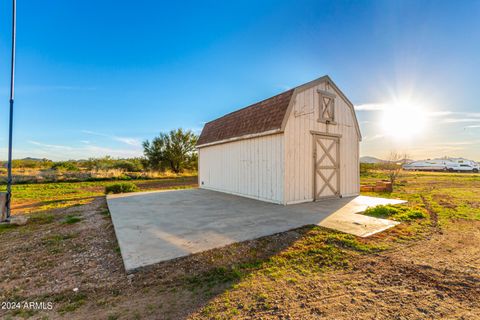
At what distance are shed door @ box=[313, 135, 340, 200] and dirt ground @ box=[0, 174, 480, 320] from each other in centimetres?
406

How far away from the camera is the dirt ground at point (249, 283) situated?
72.8 inches

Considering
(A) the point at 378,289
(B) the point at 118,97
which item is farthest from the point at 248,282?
(B) the point at 118,97

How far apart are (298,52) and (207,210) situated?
8.52 meters

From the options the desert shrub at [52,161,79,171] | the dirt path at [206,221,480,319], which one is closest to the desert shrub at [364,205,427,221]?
the dirt path at [206,221,480,319]

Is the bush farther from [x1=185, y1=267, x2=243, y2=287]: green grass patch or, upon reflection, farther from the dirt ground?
[x1=185, y1=267, x2=243, y2=287]: green grass patch

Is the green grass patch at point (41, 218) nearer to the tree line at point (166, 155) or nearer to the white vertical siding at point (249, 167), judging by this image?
the white vertical siding at point (249, 167)

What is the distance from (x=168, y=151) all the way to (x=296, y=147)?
21469 mm

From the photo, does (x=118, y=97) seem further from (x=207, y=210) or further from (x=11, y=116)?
(x=207, y=210)

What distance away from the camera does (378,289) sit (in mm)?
2193

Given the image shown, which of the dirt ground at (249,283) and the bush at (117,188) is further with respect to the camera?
the bush at (117,188)

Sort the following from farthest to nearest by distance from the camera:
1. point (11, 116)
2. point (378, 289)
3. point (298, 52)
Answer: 1. point (298, 52)
2. point (11, 116)
3. point (378, 289)

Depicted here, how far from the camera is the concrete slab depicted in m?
3.21

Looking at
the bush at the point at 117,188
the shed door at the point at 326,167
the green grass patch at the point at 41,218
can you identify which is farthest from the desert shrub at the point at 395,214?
the bush at the point at 117,188

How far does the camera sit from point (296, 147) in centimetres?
713
